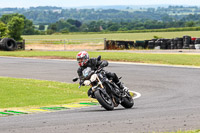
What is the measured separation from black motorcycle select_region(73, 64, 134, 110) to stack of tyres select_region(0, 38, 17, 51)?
1355 inches

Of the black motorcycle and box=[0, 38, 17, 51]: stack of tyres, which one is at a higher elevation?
the black motorcycle

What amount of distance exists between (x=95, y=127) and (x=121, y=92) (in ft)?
12.7

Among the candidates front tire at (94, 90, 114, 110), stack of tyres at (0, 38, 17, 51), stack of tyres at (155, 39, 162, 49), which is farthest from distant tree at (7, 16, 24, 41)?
front tire at (94, 90, 114, 110)

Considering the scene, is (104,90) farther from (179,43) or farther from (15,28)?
(15,28)

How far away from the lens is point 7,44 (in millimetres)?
46344

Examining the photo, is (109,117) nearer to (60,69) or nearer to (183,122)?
(183,122)

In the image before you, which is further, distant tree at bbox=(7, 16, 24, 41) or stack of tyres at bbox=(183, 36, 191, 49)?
distant tree at bbox=(7, 16, 24, 41)

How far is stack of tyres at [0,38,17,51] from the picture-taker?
46000 mm

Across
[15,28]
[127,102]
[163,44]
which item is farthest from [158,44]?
[127,102]

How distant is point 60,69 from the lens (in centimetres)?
2800

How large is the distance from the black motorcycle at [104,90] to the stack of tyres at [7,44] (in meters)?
34.4

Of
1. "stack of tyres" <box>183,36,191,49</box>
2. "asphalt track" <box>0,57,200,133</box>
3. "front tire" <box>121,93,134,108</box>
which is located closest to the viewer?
"asphalt track" <box>0,57,200,133</box>

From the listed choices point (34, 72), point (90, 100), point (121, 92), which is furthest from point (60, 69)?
point (121, 92)

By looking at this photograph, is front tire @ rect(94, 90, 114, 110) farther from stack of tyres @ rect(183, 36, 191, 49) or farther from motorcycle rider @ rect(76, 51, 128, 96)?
stack of tyres @ rect(183, 36, 191, 49)
